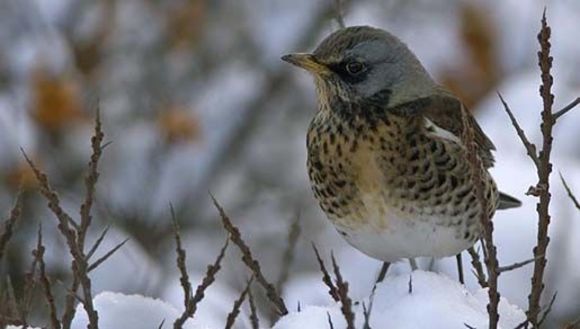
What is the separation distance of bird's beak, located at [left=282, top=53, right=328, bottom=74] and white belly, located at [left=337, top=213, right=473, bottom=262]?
0.42 metres

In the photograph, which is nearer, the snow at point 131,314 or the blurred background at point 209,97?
the snow at point 131,314

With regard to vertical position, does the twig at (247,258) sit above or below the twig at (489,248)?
above

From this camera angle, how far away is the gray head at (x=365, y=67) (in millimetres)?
3752

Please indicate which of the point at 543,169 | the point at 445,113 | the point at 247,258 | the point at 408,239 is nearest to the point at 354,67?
the point at 445,113

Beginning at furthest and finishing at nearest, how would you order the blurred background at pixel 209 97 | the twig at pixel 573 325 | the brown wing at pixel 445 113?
the blurred background at pixel 209 97 < the brown wing at pixel 445 113 < the twig at pixel 573 325

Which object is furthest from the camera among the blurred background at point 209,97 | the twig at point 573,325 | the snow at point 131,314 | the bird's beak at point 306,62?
the blurred background at point 209,97

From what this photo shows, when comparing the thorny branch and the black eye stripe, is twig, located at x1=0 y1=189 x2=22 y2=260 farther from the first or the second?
the black eye stripe

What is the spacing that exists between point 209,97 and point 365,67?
6194 millimetres

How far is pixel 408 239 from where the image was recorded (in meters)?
3.70

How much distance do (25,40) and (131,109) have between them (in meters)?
0.83

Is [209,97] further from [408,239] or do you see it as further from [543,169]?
[543,169]

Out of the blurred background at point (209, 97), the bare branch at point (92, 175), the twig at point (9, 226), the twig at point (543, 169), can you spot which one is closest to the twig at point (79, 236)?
the bare branch at point (92, 175)

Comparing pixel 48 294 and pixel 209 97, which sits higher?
pixel 209 97

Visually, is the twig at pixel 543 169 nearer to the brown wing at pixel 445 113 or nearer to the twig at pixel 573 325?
the twig at pixel 573 325
